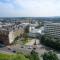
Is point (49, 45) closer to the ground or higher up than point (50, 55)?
closer to the ground

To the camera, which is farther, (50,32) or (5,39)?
(50,32)

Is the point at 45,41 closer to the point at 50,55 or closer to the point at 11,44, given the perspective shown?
the point at 11,44

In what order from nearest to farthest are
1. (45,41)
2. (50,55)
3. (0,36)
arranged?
(50,55)
(45,41)
(0,36)

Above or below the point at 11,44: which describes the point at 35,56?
above

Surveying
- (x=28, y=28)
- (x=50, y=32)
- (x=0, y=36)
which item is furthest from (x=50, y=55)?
(x=28, y=28)

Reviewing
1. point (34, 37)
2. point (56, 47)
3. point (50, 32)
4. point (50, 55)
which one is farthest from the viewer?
point (50, 32)

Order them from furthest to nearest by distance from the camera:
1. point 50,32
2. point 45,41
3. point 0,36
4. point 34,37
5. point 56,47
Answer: point 50,32 → point 34,37 → point 0,36 → point 45,41 → point 56,47

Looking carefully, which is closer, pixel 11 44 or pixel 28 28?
pixel 11 44

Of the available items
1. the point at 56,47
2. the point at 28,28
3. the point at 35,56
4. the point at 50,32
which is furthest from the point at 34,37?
the point at 35,56

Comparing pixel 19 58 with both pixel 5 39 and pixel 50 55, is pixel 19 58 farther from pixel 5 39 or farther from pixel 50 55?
pixel 5 39

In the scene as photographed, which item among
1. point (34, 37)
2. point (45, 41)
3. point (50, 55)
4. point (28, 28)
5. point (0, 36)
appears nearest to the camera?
point (50, 55)
